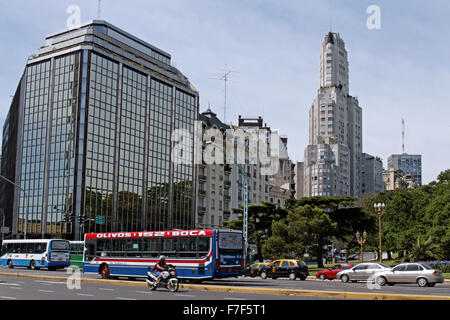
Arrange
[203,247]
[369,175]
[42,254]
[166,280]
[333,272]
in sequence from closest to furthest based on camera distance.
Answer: [166,280] < [203,247] < [333,272] < [42,254] < [369,175]

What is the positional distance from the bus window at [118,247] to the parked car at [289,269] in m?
13.7

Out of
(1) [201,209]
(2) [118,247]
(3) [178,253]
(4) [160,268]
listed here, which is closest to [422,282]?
(3) [178,253]

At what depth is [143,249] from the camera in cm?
3172

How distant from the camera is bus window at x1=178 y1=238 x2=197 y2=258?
2894 centimetres

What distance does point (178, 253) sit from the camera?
29703 mm

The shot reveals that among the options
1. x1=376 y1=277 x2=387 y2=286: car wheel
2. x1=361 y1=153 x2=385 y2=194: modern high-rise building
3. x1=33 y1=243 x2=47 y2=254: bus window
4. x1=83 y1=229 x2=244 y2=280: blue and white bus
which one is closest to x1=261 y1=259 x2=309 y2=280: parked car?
x1=376 y1=277 x2=387 y2=286: car wheel

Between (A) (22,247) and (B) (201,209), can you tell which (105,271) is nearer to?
(A) (22,247)

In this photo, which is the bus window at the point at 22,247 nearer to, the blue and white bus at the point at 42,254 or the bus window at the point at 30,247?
the blue and white bus at the point at 42,254

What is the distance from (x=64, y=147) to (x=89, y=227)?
1197 centimetres

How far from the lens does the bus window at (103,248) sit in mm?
34344

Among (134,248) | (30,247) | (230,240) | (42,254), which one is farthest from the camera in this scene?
(30,247)

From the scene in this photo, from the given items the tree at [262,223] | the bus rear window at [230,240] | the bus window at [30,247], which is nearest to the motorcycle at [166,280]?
the bus rear window at [230,240]

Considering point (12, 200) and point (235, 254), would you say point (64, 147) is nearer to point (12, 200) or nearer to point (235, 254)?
point (12, 200)

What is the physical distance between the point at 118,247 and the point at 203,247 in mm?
7423
